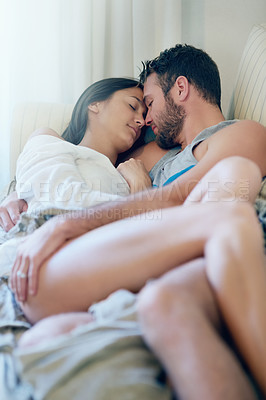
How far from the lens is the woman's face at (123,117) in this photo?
1.80 meters

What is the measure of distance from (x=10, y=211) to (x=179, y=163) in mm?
636

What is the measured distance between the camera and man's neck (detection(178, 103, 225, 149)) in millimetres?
1707

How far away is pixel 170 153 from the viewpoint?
1.83 m

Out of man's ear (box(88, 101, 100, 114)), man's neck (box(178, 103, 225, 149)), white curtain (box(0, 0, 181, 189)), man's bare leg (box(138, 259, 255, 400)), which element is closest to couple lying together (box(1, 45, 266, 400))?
man's bare leg (box(138, 259, 255, 400))

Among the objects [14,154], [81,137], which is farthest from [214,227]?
[14,154]

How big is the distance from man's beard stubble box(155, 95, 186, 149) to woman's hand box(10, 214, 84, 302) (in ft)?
2.82

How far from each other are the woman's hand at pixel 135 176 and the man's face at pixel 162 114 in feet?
0.60

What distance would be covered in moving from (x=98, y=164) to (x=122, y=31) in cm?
93

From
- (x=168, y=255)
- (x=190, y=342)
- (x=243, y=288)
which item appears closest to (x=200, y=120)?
(x=168, y=255)

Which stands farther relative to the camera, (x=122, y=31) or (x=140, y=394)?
(x=122, y=31)

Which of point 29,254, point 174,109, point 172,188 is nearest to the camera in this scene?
point 29,254

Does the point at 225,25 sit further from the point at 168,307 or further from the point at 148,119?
the point at 168,307

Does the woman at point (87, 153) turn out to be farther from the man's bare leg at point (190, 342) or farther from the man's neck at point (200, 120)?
the man's bare leg at point (190, 342)

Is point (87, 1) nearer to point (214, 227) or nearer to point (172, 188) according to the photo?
point (172, 188)
